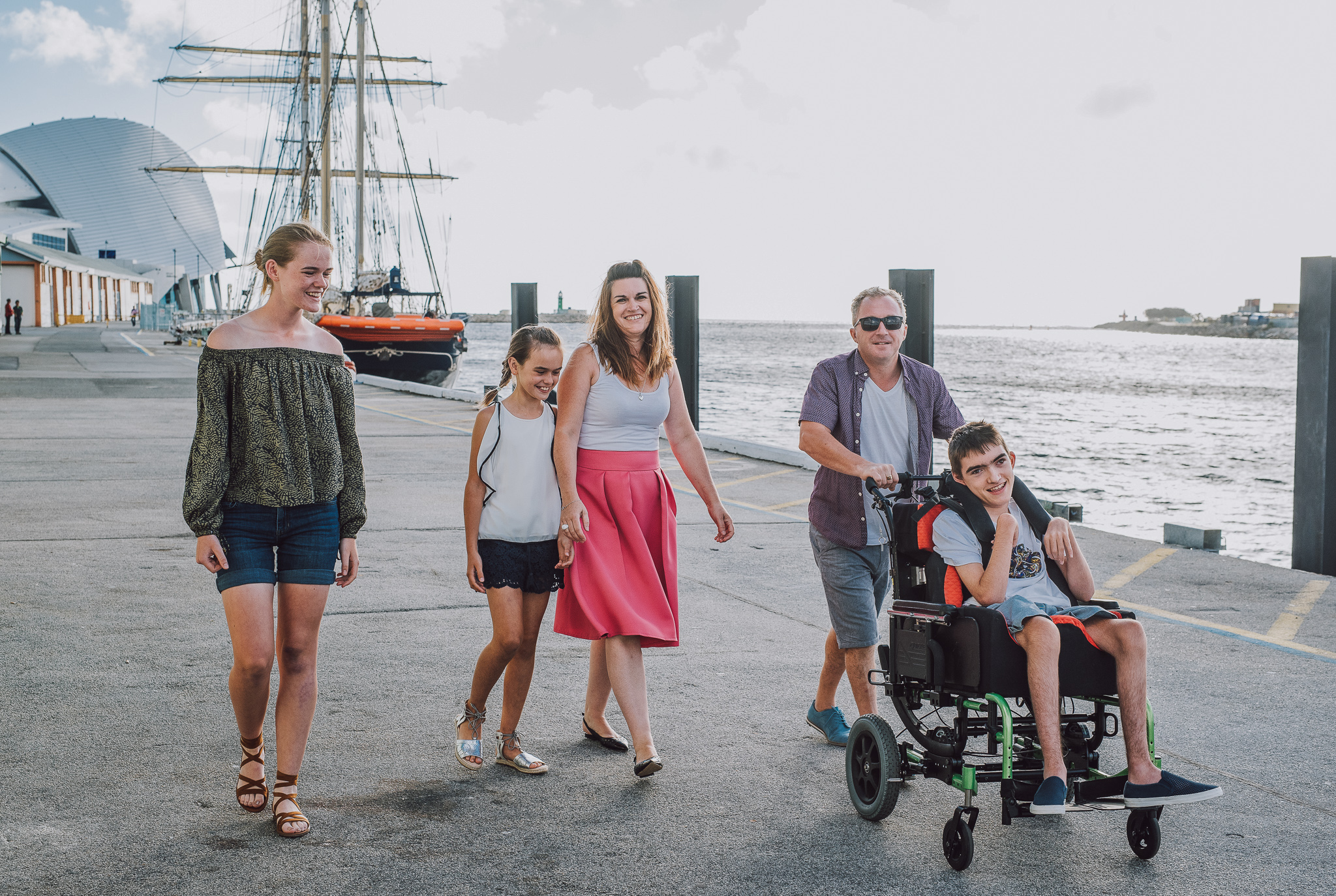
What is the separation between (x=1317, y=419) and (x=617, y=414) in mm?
6323

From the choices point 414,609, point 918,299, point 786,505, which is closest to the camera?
point 414,609

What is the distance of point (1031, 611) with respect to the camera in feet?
11.4

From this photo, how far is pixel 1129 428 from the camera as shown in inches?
1469

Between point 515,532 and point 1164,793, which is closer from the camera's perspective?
point 1164,793

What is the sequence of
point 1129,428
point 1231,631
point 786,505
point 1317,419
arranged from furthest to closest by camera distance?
point 1129,428, point 786,505, point 1317,419, point 1231,631

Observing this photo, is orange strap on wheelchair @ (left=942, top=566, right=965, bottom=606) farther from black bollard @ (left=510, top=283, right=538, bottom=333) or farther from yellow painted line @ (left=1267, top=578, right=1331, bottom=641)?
black bollard @ (left=510, top=283, right=538, bottom=333)

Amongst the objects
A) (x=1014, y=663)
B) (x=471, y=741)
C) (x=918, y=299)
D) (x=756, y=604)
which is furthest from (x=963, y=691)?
(x=918, y=299)

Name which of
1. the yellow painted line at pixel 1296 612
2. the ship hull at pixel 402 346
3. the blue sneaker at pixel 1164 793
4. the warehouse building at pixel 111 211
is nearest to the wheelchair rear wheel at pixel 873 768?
the blue sneaker at pixel 1164 793

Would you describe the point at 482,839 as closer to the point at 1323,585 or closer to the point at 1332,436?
the point at 1323,585

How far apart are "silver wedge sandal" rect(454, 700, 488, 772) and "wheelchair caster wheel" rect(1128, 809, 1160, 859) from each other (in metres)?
2.08

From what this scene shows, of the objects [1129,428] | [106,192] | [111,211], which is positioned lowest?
[1129,428]

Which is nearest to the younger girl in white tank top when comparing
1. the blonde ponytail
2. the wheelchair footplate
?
the blonde ponytail

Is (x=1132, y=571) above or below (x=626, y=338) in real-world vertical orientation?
below

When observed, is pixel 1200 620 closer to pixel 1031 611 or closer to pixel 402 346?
pixel 1031 611
